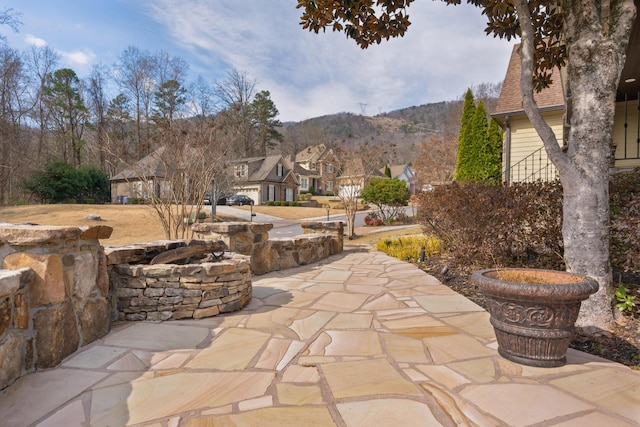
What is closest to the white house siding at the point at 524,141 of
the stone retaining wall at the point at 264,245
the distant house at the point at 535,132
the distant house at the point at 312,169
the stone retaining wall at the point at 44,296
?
the distant house at the point at 535,132

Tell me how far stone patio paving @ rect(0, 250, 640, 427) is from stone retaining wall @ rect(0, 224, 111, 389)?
129 mm

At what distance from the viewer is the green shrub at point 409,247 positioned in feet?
22.8

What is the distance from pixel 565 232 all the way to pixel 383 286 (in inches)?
90.5

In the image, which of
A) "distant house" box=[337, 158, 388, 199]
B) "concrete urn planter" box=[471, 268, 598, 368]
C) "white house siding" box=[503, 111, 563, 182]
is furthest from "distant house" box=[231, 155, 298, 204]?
"concrete urn planter" box=[471, 268, 598, 368]

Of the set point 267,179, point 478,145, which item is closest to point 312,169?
point 267,179

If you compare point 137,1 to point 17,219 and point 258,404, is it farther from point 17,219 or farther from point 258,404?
point 17,219

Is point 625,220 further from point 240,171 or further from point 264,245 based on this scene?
point 240,171

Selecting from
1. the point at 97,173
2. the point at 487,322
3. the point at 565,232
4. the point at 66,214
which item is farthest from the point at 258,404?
the point at 97,173

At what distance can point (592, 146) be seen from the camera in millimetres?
2912

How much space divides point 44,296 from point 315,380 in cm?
190

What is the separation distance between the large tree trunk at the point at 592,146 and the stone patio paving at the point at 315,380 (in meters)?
0.79

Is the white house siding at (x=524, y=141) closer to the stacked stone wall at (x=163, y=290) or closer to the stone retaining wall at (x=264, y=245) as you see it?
the stone retaining wall at (x=264, y=245)

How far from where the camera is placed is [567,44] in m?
3.16

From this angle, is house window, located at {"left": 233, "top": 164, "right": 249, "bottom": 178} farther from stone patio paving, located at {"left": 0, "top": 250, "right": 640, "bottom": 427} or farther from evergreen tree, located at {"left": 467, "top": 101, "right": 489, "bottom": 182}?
stone patio paving, located at {"left": 0, "top": 250, "right": 640, "bottom": 427}
